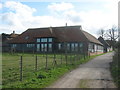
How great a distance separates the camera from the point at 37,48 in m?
45.3

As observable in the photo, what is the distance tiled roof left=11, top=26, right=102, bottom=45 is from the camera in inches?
1651

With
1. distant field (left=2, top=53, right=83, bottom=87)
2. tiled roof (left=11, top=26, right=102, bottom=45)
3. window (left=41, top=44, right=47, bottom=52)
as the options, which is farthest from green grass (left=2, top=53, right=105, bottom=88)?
window (left=41, top=44, right=47, bottom=52)

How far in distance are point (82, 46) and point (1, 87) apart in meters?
33.2

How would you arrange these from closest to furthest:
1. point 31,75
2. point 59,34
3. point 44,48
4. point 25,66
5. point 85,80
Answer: point 85,80, point 31,75, point 25,66, point 44,48, point 59,34

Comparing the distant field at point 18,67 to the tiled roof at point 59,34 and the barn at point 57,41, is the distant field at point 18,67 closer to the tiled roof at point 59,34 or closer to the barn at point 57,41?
the barn at point 57,41

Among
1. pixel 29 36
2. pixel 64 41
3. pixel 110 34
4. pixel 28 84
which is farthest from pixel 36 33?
pixel 28 84

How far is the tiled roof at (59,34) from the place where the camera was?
1651 inches

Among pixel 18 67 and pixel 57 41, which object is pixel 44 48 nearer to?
pixel 57 41

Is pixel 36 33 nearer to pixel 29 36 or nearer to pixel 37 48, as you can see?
pixel 29 36

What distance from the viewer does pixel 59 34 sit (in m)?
46.1

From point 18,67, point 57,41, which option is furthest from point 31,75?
point 57,41

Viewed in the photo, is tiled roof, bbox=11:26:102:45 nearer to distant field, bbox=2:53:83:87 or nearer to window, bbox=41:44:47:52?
window, bbox=41:44:47:52

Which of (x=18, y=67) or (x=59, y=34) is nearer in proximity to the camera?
(x=18, y=67)

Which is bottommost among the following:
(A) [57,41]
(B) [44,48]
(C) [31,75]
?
(C) [31,75]
